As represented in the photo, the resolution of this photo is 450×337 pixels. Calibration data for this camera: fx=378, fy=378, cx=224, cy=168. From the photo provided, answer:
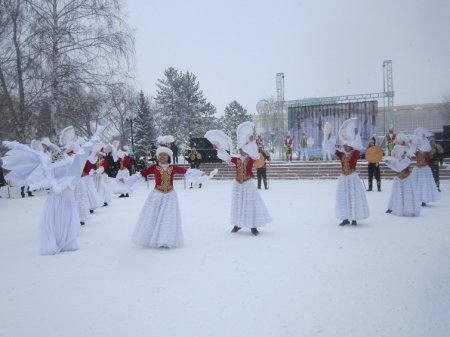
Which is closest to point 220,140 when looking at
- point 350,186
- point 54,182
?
point 350,186

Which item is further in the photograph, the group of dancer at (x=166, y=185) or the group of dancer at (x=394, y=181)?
the group of dancer at (x=394, y=181)

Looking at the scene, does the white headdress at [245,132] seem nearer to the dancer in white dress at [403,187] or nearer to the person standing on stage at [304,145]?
the dancer in white dress at [403,187]

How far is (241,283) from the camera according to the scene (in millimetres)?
4996

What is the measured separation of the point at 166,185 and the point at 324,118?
81.4ft

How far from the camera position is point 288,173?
885 inches

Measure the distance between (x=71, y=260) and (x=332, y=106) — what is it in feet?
86.6

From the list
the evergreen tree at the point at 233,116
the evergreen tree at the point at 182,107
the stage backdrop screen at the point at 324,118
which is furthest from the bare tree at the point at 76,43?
the evergreen tree at the point at 233,116

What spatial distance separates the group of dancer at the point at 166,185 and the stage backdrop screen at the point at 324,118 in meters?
18.4

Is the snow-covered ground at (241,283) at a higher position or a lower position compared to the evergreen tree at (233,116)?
lower

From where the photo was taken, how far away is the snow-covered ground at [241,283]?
12.6 feet

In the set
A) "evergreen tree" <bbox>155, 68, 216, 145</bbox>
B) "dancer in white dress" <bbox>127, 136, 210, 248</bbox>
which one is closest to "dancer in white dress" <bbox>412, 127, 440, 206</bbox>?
"dancer in white dress" <bbox>127, 136, 210, 248</bbox>

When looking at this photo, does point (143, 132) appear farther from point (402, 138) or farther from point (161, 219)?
A: point (161, 219)

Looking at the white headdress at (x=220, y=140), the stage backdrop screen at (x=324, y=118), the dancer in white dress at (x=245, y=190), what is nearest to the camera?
the white headdress at (x=220, y=140)

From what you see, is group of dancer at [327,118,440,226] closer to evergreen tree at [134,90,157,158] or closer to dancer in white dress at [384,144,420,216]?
dancer in white dress at [384,144,420,216]
